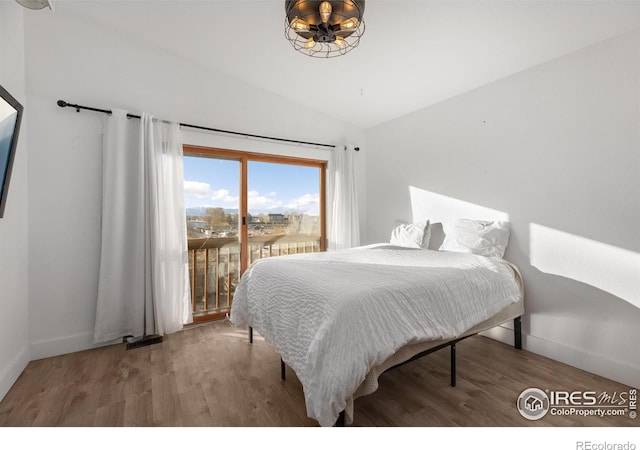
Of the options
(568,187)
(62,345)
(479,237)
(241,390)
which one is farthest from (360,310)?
(62,345)

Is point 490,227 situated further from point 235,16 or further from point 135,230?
point 135,230

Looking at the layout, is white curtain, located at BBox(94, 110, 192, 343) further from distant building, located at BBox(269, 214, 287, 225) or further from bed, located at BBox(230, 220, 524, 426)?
distant building, located at BBox(269, 214, 287, 225)

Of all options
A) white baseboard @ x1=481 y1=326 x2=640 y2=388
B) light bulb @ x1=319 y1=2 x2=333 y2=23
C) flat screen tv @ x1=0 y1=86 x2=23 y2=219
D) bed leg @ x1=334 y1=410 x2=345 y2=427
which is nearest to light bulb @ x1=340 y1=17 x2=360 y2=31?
light bulb @ x1=319 y1=2 x2=333 y2=23

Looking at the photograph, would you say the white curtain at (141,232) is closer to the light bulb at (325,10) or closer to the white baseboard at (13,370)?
the white baseboard at (13,370)

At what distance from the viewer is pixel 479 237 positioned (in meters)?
2.65

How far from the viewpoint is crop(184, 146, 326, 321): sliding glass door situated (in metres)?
3.20

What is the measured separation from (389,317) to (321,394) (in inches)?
19.5

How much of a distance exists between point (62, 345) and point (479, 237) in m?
3.76

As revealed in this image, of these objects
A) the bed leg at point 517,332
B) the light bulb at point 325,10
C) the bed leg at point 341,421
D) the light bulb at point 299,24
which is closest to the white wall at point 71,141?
the light bulb at point 299,24

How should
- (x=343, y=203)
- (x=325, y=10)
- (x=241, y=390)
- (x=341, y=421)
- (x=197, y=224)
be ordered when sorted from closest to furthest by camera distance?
(x=341, y=421) < (x=325, y=10) < (x=241, y=390) < (x=197, y=224) < (x=343, y=203)

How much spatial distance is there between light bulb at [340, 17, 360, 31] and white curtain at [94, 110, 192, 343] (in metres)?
1.92

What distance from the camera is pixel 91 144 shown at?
2.55m

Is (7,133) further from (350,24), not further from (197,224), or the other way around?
(350,24)
